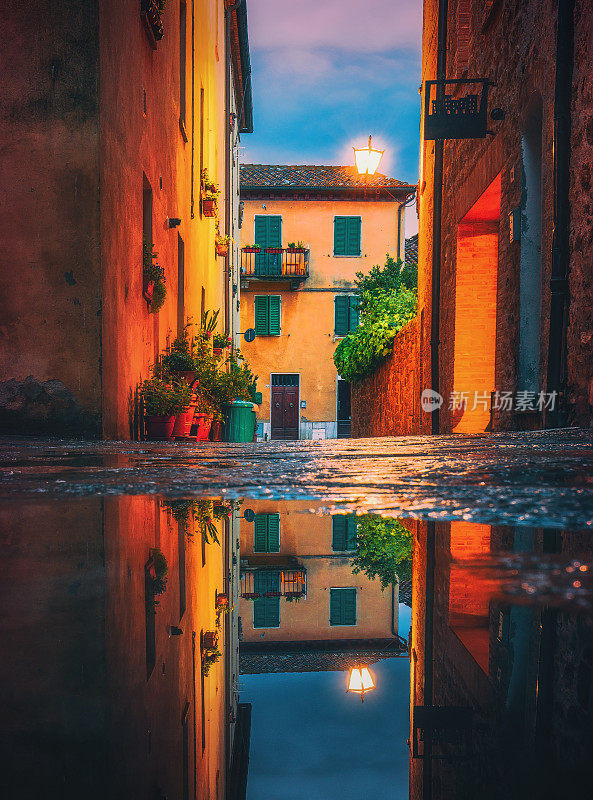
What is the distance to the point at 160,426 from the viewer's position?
6.08m

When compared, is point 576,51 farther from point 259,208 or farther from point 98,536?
point 259,208

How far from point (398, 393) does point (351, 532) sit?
33.0 ft

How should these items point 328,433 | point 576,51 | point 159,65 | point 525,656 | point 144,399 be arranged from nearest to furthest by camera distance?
point 525,656 < point 576,51 < point 144,399 < point 159,65 < point 328,433

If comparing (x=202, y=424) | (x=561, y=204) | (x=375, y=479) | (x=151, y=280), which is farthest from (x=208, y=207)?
(x=375, y=479)

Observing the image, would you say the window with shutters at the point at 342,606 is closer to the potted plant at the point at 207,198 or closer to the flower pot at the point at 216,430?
the flower pot at the point at 216,430

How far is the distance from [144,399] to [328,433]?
18.1 metres

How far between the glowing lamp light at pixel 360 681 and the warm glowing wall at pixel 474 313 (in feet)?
24.0

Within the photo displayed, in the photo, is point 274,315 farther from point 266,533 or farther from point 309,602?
point 309,602

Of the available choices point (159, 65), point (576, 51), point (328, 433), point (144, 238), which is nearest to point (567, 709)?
point (576, 51)

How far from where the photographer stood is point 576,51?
4395 millimetres

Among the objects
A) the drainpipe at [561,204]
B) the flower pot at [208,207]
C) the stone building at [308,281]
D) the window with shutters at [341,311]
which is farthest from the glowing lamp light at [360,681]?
the window with shutters at [341,311]

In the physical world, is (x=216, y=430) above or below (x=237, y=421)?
below

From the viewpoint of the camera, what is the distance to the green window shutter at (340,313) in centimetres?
2425

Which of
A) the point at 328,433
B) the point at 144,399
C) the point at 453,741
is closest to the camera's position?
the point at 453,741
